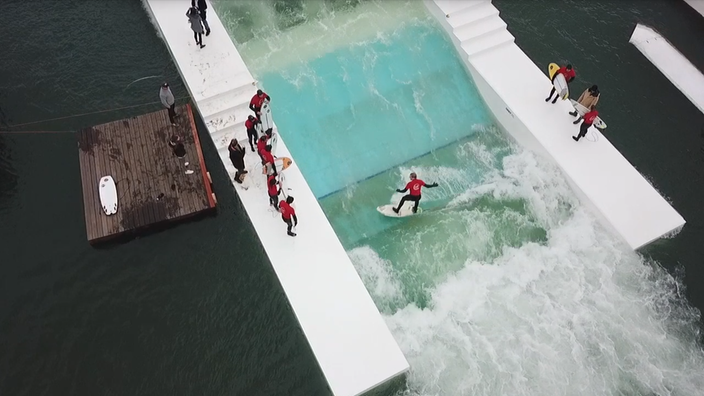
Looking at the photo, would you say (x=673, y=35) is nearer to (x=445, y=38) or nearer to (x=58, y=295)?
(x=445, y=38)

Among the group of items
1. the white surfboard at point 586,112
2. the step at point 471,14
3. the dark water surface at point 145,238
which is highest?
the step at point 471,14

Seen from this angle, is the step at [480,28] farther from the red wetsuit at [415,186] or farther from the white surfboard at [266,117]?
the white surfboard at [266,117]

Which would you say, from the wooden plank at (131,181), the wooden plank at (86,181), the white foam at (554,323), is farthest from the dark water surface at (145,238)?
the white foam at (554,323)

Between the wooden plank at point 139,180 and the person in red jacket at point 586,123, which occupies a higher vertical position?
the person in red jacket at point 586,123

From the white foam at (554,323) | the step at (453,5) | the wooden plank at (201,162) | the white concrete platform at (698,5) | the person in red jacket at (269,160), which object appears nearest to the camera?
the white foam at (554,323)

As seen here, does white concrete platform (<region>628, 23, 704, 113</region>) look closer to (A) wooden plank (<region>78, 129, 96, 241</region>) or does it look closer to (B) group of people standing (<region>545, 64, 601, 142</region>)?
(B) group of people standing (<region>545, 64, 601, 142</region>)

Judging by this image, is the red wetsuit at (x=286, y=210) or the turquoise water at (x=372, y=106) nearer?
the red wetsuit at (x=286, y=210)

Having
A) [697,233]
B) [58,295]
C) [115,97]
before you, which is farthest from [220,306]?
[697,233]

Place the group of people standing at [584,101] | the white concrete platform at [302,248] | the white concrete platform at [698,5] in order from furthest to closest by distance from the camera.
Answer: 1. the white concrete platform at [698,5]
2. the group of people standing at [584,101]
3. the white concrete platform at [302,248]

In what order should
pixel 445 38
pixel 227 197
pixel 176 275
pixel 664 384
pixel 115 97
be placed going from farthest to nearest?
pixel 445 38 → pixel 115 97 → pixel 227 197 → pixel 176 275 → pixel 664 384
